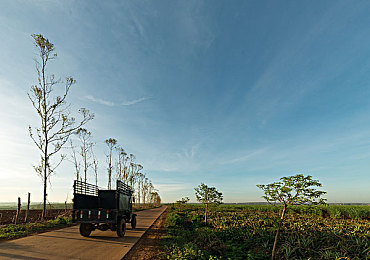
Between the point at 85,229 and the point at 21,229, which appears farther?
the point at 21,229

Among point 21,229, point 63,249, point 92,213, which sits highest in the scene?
point 92,213

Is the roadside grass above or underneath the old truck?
underneath


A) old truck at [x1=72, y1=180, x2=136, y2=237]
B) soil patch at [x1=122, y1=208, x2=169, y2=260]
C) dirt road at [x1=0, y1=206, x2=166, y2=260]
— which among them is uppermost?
old truck at [x1=72, y1=180, x2=136, y2=237]

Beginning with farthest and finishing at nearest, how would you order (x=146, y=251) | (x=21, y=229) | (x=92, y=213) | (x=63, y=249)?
(x=21, y=229)
(x=92, y=213)
(x=146, y=251)
(x=63, y=249)

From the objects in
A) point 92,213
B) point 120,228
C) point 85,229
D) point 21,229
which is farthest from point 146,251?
point 21,229

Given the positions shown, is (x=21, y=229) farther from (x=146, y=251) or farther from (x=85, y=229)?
(x=146, y=251)

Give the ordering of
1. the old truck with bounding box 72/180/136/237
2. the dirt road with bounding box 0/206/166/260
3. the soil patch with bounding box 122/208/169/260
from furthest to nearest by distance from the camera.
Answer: the old truck with bounding box 72/180/136/237
the soil patch with bounding box 122/208/169/260
the dirt road with bounding box 0/206/166/260

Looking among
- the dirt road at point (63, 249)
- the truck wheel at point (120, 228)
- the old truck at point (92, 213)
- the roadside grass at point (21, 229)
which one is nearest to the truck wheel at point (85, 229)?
the old truck at point (92, 213)

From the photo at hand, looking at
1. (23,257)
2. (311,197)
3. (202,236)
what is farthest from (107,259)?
(311,197)

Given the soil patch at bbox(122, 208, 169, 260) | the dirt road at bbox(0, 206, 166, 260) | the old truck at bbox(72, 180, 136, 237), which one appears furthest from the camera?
the old truck at bbox(72, 180, 136, 237)

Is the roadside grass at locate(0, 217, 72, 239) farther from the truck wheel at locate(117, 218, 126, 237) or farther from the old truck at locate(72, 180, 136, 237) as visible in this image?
the truck wheel at locate(117, 218, 126, 237)

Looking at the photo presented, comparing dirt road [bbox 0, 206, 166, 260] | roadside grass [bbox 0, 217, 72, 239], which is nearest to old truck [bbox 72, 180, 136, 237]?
dirt road [bbox 0, 206, 166, 260]

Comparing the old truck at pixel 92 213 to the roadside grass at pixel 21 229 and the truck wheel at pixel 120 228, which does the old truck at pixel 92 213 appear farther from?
the roadside grass at pixel 21 229

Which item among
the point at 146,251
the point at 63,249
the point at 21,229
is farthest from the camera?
the point at 21,229
